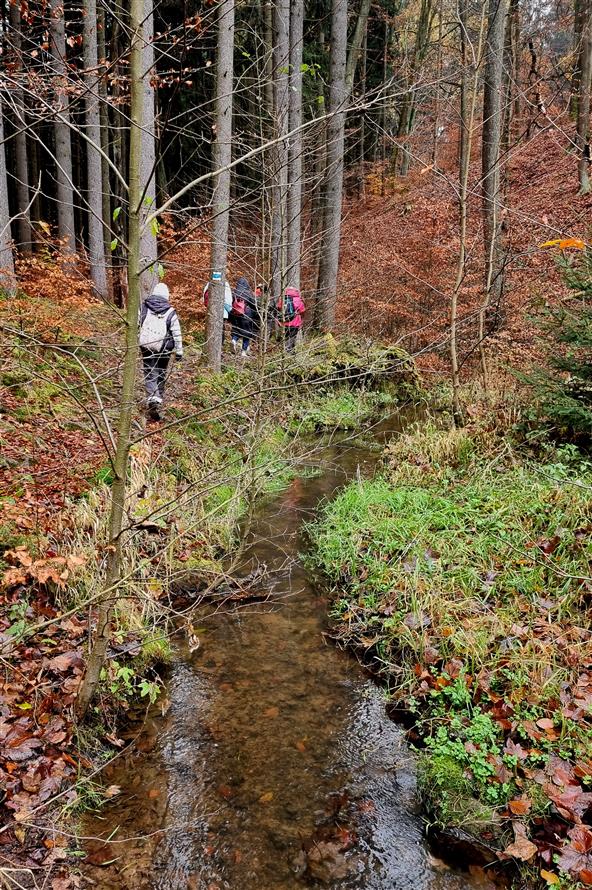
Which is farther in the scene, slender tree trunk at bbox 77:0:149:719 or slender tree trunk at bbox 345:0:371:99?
slender tree trunk at bbox 345:0:371:99

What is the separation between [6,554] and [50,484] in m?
1.26

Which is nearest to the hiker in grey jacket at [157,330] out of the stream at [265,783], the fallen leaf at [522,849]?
the stream at [265,783]

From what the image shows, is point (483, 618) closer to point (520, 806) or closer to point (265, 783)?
point (520, 806)

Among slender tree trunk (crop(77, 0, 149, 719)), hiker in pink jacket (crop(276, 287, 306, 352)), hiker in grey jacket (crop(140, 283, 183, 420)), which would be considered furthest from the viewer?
hiker in pink jacket (crop(276, 287, 306, 352))

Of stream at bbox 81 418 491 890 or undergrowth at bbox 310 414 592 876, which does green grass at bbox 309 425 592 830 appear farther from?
stream at bbox 81 418 491 890

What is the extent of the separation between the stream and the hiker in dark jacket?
22.5 feet

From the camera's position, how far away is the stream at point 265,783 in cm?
306

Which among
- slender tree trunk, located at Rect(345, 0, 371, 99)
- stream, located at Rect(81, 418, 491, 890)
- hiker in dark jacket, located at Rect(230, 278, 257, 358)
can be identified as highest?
slender tree trunk, located at Rect(345, 0, 371, 99)

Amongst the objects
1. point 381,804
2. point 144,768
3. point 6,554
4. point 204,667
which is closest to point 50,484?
point 6,554

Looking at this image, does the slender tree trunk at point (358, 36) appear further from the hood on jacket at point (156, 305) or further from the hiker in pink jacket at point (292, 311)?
the hood on jacket at point (156, 305)

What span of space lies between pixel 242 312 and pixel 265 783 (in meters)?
9.21

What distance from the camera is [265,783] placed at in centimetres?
361

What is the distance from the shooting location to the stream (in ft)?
10.0

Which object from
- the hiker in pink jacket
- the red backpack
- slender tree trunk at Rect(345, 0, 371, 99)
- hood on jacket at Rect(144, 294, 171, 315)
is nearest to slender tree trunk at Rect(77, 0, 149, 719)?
hood on jacket at Rect(144, 294, 171, 315)
